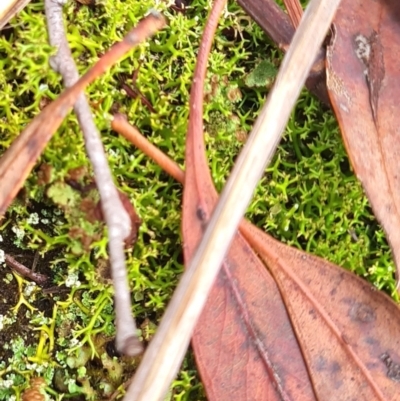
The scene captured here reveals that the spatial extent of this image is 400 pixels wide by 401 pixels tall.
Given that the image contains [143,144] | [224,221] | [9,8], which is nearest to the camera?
[224,221]

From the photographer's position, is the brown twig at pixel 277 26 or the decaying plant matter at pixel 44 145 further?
the brown twig at pixel 277 26

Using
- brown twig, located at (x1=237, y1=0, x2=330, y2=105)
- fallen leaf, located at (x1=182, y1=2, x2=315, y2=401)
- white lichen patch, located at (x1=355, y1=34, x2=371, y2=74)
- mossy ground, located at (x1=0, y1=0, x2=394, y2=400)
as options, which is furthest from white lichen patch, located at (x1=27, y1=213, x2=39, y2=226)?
white lichen patch, located at (x1=355, y1=34, x2=371, y2=74)

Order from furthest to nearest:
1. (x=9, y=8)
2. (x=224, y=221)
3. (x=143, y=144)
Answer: (x=143, y=144), (x=9, y=8), (x=224, y=221)

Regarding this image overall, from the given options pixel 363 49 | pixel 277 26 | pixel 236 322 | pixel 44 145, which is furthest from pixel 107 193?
pixel 363 49

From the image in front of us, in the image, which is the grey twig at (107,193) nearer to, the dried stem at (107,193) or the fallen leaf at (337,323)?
the dried stem at (107,193)

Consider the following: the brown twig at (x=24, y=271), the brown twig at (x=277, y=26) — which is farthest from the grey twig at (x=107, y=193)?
the brown twig at (x=277, y=26)

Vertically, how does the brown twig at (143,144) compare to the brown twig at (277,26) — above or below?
below

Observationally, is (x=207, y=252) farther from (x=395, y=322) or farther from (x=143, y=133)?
(x=395, y=322)

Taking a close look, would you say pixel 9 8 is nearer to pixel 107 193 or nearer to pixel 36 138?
pixel 36 138
